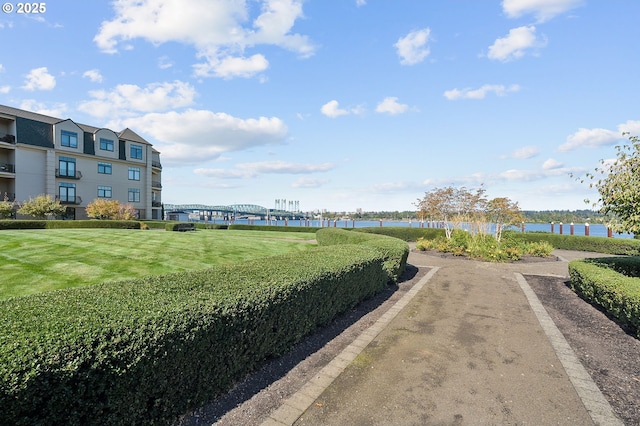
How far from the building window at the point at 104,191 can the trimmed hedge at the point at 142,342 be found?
39.5 m

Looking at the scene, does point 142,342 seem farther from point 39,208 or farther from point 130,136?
point 130,136

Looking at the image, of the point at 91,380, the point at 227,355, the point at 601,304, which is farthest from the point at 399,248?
the point at 91,380

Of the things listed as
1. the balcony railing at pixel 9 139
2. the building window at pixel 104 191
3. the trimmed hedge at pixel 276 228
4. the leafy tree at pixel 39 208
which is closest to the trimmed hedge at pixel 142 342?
the trimmed hedge at pixel 276 228

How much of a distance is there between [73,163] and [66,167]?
817 mm

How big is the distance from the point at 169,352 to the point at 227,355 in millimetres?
826

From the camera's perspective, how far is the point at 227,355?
145 inches

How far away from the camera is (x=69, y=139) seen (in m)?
34.3

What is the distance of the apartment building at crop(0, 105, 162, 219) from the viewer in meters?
30.6

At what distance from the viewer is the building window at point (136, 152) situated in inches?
1584

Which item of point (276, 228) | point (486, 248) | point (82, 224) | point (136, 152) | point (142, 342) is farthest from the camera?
point (136, 152)

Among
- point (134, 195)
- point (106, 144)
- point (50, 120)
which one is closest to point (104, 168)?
point (106, 144)

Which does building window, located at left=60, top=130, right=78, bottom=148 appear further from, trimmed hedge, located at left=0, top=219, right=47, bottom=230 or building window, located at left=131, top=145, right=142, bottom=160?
trimmed hedge, located at left=0, top=219, right=47, bottom=230

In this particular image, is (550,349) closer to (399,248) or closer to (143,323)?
(399,248)

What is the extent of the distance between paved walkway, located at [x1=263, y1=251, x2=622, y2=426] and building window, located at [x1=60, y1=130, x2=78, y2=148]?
131 feet
